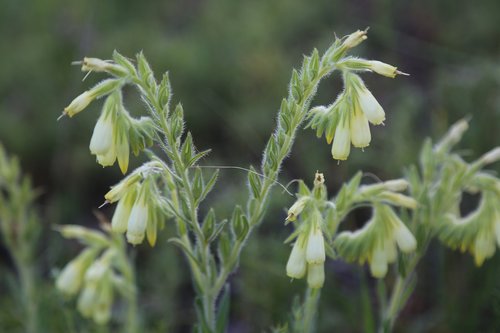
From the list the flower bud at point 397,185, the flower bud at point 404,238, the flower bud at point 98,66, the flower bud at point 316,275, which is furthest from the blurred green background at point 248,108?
the flower bud at point 98,66

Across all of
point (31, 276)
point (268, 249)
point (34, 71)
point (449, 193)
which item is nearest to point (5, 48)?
point (34, 71)

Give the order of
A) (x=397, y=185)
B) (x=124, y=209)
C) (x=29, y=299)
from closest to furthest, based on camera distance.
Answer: (x=124, y=209)
(x=397, y=185)
(x=29, y=299)

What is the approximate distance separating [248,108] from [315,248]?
2705mm

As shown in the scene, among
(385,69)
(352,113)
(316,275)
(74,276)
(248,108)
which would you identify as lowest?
(74,276)

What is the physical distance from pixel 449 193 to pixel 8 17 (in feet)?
14.7

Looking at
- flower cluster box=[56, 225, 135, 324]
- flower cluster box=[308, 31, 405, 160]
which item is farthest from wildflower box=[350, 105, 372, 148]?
flower cluster box=[56, 225, 135, 324]

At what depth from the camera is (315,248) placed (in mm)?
1995

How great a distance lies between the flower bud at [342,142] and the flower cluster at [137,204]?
544 mm

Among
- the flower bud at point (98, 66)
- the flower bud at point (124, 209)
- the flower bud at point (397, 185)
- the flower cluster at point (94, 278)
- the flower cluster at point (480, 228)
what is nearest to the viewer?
the flower bud at point (98, 66)

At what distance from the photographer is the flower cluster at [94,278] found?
2.80 meters

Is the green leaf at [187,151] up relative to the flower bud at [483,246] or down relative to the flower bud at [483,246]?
up

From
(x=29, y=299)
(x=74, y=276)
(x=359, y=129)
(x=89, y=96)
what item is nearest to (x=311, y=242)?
(x=359, y=129)

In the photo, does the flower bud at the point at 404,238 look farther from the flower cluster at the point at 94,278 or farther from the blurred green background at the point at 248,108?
the flower cluster at the point at 94,278

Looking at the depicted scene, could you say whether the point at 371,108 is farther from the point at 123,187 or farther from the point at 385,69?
the point at 123,187
